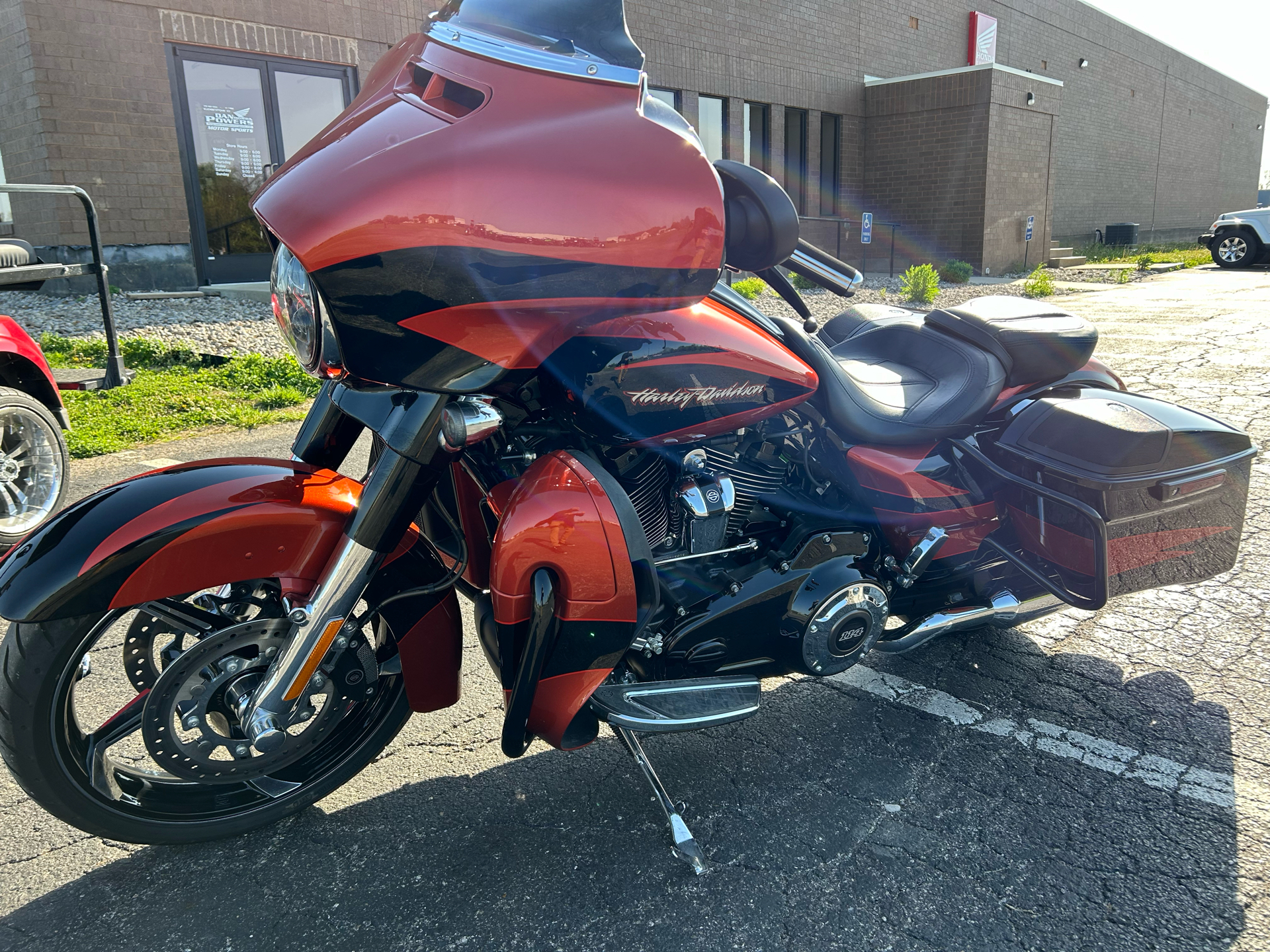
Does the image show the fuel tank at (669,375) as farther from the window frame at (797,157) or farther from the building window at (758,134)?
the window frame at (797,157)

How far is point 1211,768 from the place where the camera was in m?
2.47

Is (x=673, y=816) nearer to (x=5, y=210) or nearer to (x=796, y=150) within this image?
(x=5, y=210)

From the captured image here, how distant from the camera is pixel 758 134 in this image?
18.5 meters

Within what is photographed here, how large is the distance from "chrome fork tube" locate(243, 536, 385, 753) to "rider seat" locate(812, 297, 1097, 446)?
1.28 m

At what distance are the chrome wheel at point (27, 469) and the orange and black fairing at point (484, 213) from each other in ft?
10.6

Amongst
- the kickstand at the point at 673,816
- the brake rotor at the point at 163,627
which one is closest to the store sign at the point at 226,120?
the brake rotor at the point at 163,627

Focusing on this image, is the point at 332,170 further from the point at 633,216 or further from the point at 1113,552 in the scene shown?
the point at 1113,552

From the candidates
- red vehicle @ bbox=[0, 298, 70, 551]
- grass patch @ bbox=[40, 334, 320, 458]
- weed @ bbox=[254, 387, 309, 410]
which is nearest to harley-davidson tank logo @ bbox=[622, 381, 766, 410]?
red vehicle @ bbox=[0, 298, 70, 551]

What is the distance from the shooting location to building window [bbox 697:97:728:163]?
17.2m

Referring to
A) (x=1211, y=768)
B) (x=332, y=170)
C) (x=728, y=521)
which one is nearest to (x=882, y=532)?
(x=728, y=521)

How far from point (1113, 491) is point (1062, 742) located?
2.47 feet

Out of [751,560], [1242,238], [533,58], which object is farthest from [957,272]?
[533,58]

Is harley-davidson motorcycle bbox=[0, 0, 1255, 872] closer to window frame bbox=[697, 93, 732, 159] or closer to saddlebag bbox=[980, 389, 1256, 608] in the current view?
saddlebag bbox=[980, 389, 1256, 608]

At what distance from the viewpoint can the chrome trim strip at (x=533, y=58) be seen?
1727 millimetres
